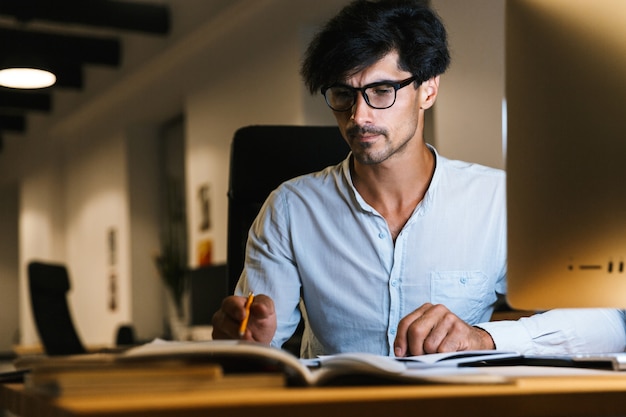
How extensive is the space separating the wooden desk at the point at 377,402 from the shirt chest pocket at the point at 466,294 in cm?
103

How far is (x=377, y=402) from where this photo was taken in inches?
24.8

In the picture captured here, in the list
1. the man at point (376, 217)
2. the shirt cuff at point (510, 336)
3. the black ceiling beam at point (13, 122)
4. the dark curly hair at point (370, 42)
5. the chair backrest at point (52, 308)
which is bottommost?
the chair backrest at point (52, 308)

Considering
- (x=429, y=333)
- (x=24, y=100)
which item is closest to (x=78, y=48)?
(x=24, y=100)

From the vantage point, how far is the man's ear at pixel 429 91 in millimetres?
1972

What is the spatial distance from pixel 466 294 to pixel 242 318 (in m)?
0.74

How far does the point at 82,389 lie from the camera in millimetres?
644

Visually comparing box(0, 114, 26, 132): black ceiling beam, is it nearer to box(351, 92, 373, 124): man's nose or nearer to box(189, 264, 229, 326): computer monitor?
box(189, 264, 229, 326): computer monitor

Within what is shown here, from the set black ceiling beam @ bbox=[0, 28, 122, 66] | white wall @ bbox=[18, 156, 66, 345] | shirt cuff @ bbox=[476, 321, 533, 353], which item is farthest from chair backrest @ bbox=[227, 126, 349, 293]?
white wall @ bbox=[18, 156, 66, 345]

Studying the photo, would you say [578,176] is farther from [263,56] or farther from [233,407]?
[263,56]

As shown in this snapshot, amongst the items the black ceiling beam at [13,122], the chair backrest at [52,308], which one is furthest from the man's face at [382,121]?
the black ceiling beam at [13,122]

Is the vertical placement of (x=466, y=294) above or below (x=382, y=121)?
below

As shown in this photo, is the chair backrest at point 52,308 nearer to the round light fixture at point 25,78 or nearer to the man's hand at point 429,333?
the round light fixture at point 25,78

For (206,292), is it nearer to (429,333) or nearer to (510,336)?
(510,336)

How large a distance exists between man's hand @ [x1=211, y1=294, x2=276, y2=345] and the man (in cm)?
47
